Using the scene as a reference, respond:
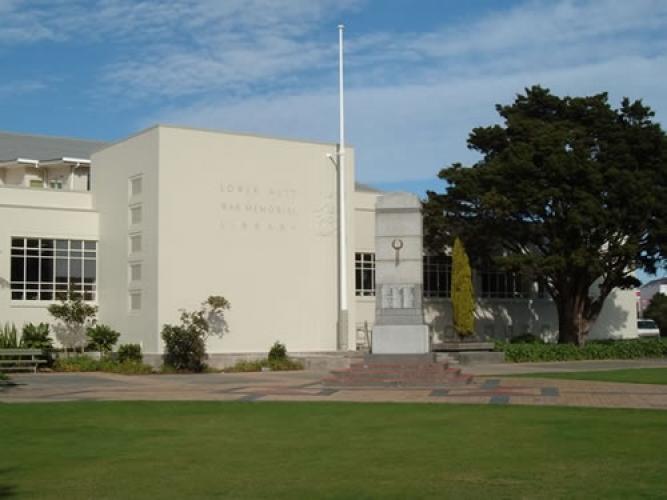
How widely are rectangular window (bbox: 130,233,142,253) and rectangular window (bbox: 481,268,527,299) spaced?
1770cm

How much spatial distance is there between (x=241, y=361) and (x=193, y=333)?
227cm

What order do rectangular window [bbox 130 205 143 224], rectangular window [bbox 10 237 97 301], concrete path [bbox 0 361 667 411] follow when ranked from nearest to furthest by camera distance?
concrete path [bbox 0 361 667 411], rectangular window [bbox 130 205 143 224], rectangular window [bbox 10 237 97 301]

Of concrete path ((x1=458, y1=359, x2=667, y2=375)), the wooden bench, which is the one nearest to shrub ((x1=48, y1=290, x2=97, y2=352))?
the wooden bench

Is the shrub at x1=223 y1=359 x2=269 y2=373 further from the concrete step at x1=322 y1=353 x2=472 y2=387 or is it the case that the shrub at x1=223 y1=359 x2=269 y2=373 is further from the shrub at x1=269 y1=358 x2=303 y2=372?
the concrete step at x1=322 y1=353 x2=472 y2=387

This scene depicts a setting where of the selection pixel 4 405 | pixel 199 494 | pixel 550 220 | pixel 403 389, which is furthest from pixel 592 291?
pixel 199 494

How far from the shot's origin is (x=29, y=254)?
116 feet

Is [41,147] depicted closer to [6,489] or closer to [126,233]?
[126,233]

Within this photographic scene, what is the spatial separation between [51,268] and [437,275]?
17.6 m

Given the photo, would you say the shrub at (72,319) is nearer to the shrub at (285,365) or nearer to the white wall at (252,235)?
the white wall at (252,235)

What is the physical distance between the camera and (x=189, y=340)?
104 feet

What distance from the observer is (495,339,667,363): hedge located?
117 feet

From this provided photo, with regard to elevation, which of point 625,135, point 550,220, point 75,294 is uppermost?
point 625,135

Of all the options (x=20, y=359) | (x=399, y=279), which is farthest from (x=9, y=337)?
(x=399, y=279)

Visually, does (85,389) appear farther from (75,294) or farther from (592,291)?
(592,291)
